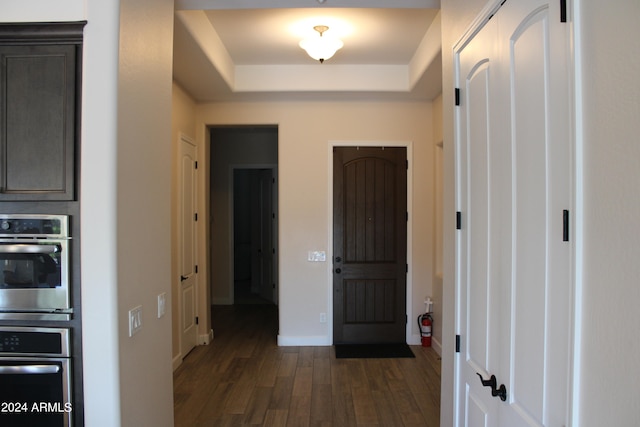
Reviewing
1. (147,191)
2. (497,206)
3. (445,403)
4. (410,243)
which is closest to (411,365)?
(410,243)

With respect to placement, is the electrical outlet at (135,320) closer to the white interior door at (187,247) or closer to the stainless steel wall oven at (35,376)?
the stainless steel wall oven at (35,376)

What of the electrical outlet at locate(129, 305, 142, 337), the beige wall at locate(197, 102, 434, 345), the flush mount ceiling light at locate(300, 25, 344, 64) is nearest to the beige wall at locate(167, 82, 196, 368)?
the beige wall at locate(197, 102, 434, 345)

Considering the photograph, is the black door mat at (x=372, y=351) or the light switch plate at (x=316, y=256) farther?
the light switch plate at (x=316, y=256)

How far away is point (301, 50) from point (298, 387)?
3288 millimetres

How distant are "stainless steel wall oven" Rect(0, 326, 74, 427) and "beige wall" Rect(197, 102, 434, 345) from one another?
2879 millimetres

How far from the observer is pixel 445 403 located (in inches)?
79.4

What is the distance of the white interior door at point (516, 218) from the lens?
1038 millimetres

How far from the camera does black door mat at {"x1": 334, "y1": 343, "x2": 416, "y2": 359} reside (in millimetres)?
4070

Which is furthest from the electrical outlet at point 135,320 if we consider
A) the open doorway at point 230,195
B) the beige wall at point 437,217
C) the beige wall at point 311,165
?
the open doorway at point 230,195

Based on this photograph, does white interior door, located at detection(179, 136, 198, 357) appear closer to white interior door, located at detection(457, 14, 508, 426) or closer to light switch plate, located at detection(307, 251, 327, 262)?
light switch plate, located at detection(307, 251, 327, 262)

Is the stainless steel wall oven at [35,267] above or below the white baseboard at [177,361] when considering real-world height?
above

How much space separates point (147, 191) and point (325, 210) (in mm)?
2710

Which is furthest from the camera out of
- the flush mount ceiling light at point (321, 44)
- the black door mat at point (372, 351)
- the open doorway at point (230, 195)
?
the open doorway at point (230, 195)

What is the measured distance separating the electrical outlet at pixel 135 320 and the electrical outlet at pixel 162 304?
0.76ft
